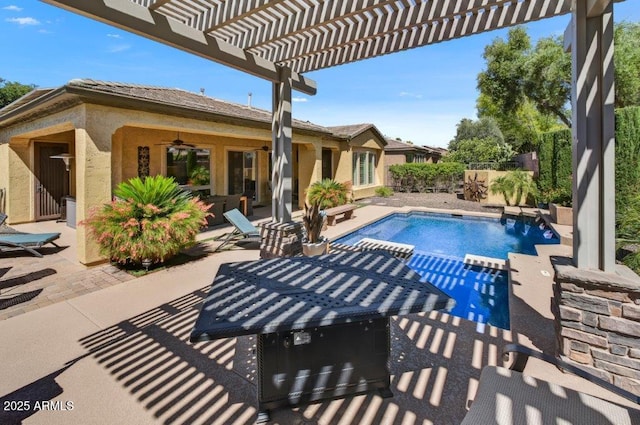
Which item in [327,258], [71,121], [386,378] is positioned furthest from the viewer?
[71,121]

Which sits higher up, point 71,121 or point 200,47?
point 200,47

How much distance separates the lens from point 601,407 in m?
1.89

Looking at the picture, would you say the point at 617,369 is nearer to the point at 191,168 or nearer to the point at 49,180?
the point at 191,168

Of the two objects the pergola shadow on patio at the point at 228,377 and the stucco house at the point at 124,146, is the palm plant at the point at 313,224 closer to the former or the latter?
the pergola shadow on patio at the point at 228,377

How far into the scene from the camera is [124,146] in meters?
9.70

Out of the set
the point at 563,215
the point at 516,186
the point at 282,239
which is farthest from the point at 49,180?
the point at 516,186

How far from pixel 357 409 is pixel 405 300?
Answer: 103 cm

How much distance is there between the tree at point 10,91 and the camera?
93.5 feet

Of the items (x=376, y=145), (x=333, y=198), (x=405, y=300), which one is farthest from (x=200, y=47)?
(x=376, y=145)

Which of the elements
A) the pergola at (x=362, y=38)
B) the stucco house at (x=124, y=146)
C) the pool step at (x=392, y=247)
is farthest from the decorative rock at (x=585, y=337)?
the stucco house at (x=124, y=146)

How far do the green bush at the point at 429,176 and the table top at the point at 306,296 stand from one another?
2141 cm

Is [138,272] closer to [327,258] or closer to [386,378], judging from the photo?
[327,258]

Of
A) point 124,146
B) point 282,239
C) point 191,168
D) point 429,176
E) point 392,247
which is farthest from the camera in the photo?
point 429,176

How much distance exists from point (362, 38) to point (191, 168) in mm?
9072
